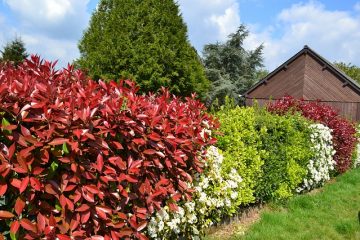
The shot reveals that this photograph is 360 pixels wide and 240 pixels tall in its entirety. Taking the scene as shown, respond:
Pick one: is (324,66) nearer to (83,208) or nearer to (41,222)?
(83,208)

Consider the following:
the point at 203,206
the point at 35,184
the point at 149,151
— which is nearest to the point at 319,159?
the point at 203,206

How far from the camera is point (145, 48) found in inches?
490

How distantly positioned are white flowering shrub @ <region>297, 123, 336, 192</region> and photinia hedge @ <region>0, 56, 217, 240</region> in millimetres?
5974

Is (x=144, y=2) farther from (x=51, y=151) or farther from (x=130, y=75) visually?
(x=51, y=151)

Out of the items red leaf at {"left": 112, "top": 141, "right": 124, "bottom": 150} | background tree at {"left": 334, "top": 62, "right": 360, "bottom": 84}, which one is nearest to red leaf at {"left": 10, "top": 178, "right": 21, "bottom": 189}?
red leaf at {"left": 112, "top": 141, "right": 124, "bottom": 150}

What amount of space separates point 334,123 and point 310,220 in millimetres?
4768

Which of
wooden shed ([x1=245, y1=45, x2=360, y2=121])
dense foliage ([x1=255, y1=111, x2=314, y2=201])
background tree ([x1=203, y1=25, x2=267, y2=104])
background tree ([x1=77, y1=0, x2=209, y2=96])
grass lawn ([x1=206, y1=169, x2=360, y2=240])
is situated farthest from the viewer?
background tree ([x1=203, y1=25, x2=267, y2=104])

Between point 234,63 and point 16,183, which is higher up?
point 234,63

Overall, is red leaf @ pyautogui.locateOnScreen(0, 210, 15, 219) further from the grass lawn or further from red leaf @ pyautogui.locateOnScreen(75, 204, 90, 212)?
the grass lawn

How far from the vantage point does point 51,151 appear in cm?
211

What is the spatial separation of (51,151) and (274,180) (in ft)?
16.6

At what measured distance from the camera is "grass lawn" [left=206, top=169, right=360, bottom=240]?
5148 millimetres

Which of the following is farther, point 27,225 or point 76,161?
point 76,161

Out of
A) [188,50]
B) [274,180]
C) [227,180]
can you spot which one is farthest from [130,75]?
[227,180]
